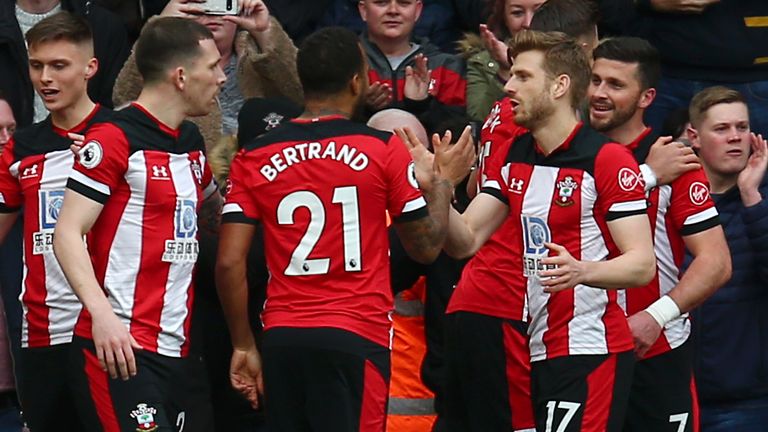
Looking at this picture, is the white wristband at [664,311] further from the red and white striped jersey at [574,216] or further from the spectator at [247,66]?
→ the spectator at [247,66]

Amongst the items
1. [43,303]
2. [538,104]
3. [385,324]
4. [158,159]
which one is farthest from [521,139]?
[43,303]

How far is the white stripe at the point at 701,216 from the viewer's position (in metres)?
7.66

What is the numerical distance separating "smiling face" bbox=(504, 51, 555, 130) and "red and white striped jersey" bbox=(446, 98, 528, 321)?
0.28 metres

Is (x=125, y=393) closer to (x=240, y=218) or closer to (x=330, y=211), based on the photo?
(x=240, y=218)

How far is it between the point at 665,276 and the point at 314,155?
1.94 meters

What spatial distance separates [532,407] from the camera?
24.9ft

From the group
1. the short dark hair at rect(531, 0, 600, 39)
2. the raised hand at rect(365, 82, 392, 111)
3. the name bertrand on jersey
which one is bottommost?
the name bertrand on jersey

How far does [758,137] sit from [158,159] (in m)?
3.44

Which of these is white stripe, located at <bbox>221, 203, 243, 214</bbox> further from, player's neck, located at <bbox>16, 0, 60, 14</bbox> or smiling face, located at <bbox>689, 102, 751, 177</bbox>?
player's neck, located at <bbox>16, 0, 60, 14</bbox>

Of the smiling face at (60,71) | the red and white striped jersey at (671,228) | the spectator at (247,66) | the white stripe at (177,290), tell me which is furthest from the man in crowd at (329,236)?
the spectator at (247,66)

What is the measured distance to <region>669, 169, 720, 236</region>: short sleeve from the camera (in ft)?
25.1

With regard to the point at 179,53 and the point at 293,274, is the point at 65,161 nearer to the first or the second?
the point at 179,53

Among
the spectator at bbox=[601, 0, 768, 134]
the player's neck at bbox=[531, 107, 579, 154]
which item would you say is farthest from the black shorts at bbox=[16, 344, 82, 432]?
the spectator at bbox=[601, 0, 768, 134]

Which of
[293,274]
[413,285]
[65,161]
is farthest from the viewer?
[413,285]
